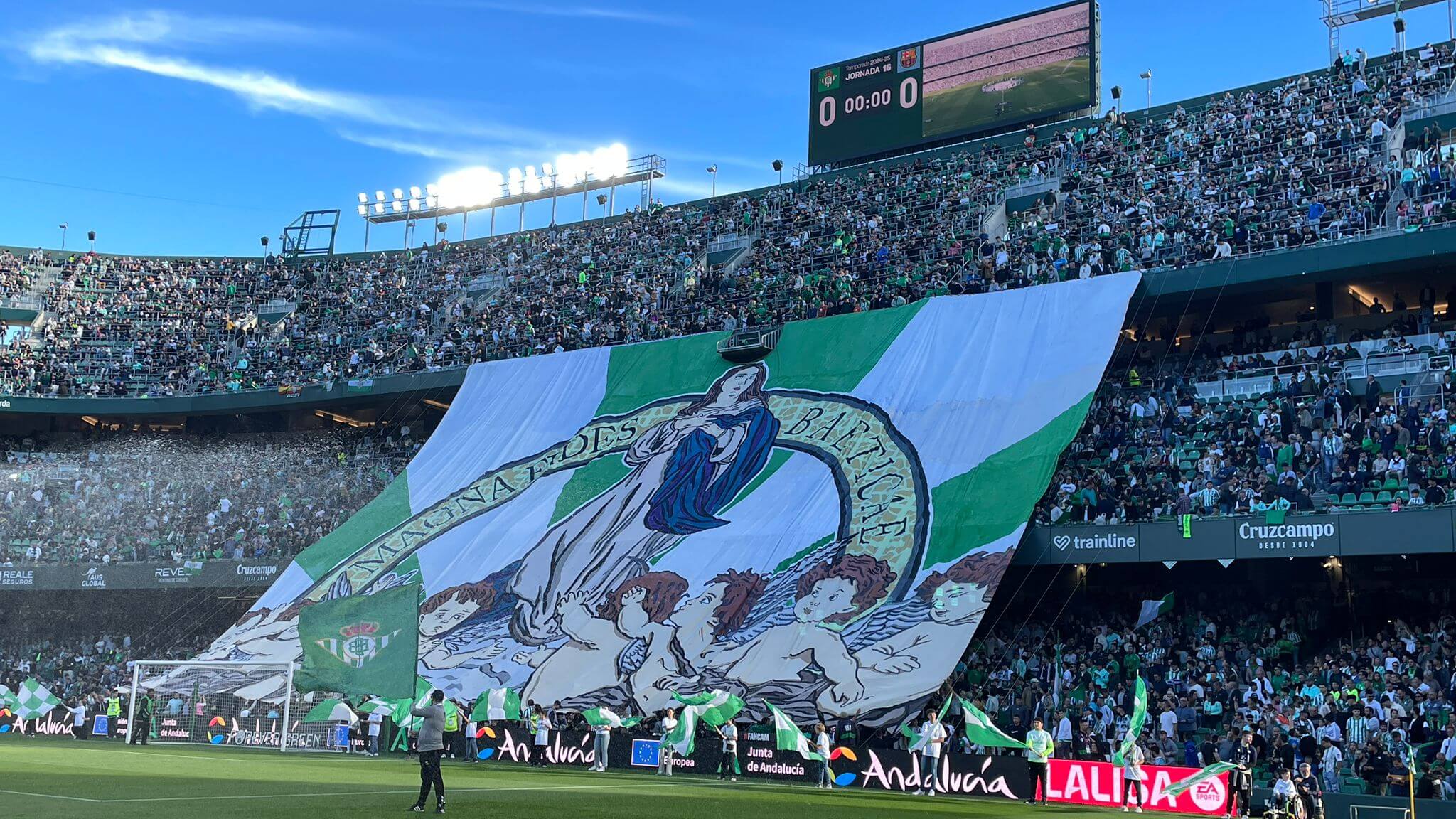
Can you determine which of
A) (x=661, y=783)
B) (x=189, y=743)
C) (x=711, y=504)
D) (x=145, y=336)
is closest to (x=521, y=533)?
(x=711, y=504)

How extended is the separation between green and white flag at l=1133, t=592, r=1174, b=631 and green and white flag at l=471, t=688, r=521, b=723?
52.3 ft

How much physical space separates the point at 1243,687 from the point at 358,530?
28.1 meters

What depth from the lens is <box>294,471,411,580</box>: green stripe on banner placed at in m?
44.9

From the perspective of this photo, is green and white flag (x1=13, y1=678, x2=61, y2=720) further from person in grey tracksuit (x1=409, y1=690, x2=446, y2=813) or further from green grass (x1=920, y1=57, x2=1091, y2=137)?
green grass (x1=920, y1=57, x2=1091, y2=137)

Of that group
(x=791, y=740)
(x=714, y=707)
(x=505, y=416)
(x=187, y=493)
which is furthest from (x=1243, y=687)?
(x=187, y=493)

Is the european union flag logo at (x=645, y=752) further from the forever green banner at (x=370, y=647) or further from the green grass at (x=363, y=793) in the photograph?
the forever green banner at (x=370, y=647)

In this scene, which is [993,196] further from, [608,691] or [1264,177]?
[608,691]

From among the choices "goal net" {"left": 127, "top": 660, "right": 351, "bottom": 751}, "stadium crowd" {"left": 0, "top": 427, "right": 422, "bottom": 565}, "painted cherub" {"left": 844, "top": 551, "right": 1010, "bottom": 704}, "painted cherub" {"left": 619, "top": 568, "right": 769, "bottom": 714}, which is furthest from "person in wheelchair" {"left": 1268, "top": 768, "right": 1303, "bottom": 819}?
"stadium crowd" {"left": 0, "top": 427, "right": 422, "bottom": 565}

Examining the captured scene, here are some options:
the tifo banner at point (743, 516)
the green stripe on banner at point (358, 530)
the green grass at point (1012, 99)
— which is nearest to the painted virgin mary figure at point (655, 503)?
the tifo banner at point (743, 516)

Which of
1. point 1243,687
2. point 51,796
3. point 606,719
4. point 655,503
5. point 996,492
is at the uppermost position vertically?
point 655,503

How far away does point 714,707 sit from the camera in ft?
103

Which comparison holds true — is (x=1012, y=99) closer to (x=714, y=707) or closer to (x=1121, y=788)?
(x=714, y=707)

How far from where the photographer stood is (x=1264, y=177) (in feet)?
133

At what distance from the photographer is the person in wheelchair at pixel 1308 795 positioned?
23.3 m
